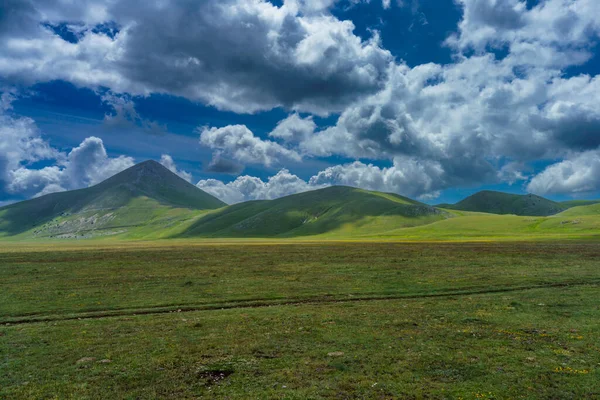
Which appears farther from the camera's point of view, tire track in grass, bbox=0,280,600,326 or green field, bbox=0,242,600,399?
tire track in grass, bbox=0,280,600,326

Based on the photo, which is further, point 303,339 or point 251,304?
point 251,304

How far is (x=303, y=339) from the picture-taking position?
1889 cm

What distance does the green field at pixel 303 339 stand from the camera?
43.7 ft

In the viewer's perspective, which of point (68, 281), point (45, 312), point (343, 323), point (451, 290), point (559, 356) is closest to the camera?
point (559, 356)

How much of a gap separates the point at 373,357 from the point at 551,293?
23375 millimetres

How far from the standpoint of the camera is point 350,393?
12.7m

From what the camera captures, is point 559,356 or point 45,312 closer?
point 559,356

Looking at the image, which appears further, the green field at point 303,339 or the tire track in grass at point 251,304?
the tire track in grass at point 251,304

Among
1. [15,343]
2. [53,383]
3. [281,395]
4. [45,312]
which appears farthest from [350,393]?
[45,312]

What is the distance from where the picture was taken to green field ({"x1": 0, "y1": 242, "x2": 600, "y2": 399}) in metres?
13.3

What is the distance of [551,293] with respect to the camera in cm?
3086

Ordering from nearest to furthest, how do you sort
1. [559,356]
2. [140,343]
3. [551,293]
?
[559,356] → [140,343] → [551,293]

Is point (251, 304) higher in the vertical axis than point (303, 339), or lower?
lower

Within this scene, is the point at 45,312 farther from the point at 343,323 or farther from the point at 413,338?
the point at 413,338
